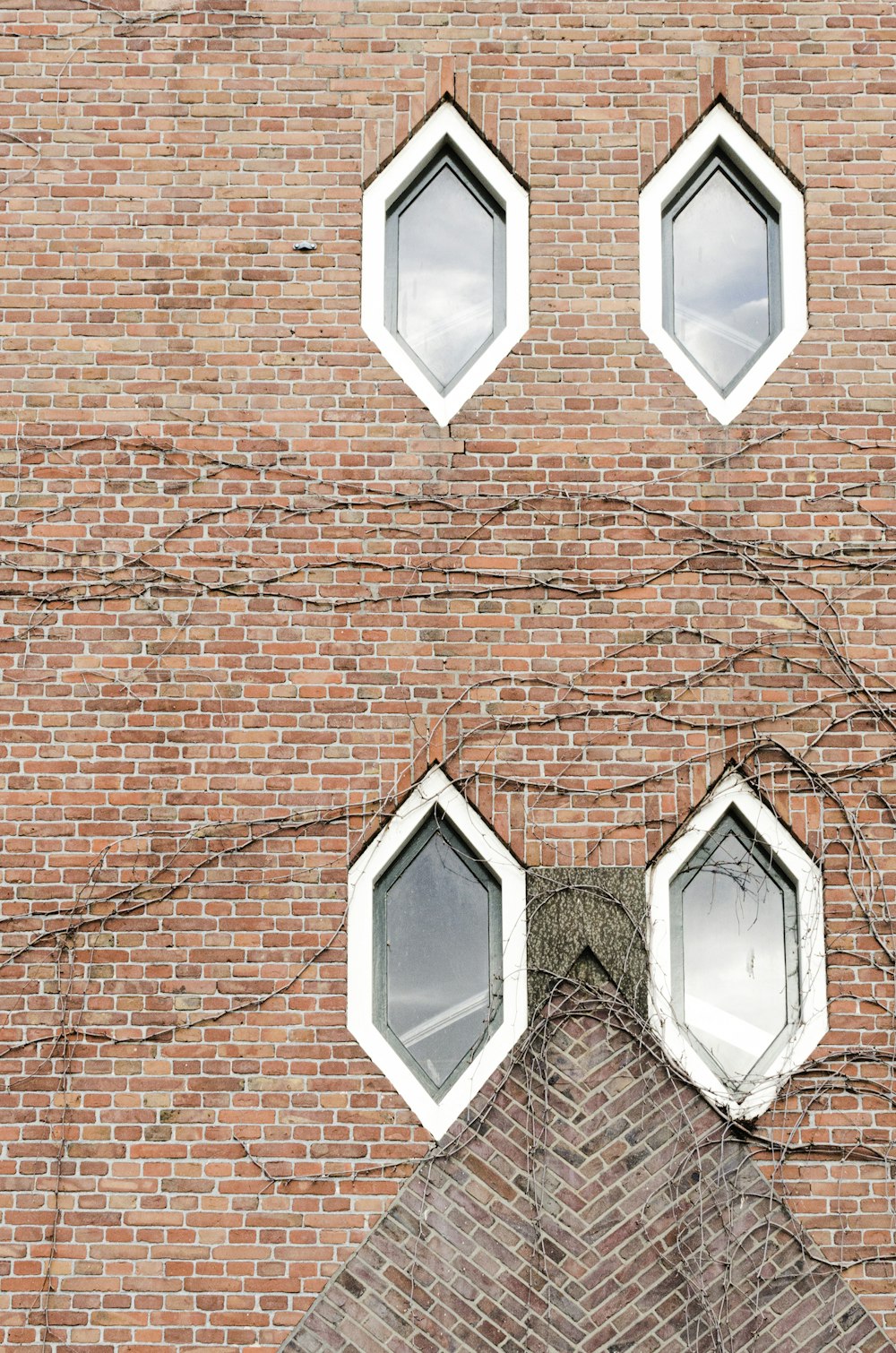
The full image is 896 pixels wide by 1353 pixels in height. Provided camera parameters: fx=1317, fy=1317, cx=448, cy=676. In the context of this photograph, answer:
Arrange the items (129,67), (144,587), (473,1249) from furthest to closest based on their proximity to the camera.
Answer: (129,67) < (144,587) < (473,1249)

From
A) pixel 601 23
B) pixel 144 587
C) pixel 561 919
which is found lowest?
pixel 561 919

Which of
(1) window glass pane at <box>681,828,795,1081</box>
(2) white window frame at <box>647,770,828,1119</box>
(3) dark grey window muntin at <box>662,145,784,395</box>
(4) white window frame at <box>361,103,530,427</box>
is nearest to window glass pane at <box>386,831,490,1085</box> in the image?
(2) white window frame at <box>647,770,828,1119</box>

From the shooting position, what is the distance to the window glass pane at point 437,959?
20.2 feet

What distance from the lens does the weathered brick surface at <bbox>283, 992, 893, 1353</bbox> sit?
5773 mm

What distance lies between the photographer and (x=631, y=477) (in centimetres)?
653

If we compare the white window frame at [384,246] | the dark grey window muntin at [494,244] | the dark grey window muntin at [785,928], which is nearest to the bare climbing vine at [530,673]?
the dark grey window muntin at [785,928]

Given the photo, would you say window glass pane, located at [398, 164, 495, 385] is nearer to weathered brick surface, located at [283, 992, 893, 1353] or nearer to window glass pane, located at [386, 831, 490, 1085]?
window glass pane, located at [386, 831, 490, 1085]

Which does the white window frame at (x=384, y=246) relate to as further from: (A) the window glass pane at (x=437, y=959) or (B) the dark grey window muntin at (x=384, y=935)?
(A) the window glass pane at (x=437, y=959)

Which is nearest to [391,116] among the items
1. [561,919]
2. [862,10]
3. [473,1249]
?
[862,10]

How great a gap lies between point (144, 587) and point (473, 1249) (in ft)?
11.3

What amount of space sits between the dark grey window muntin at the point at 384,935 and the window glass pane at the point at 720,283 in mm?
2705

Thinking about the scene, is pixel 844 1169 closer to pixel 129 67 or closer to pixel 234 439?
pixel 234 439

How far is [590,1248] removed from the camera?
586 centimetres

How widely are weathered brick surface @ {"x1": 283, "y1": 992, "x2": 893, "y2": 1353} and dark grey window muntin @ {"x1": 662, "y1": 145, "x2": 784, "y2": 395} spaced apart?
11.9 feet
